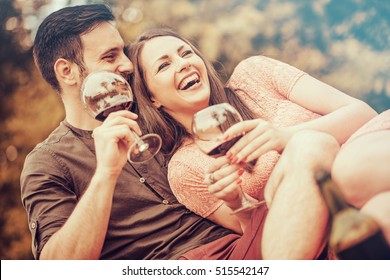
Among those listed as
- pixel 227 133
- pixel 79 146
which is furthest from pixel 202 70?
pixel 79 146

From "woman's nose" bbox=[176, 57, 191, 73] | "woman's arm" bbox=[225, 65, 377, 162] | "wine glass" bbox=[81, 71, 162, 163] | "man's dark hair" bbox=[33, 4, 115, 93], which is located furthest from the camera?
"man's dark hair" bbox=[33, 4, 115, 93]

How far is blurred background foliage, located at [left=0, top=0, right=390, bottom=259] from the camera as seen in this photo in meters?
1.90

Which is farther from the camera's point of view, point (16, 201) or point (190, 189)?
point (16, 201)

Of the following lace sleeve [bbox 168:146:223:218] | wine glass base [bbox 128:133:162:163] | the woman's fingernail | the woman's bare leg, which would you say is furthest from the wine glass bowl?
the woman's bare leg

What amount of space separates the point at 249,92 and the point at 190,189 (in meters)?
0.36

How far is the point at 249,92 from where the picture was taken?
1884mm

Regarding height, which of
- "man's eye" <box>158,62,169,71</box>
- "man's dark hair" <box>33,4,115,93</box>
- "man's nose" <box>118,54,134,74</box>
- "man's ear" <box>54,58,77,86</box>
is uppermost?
"man's dark hair" <box>33,4,115,93</box>

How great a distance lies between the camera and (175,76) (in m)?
1.81

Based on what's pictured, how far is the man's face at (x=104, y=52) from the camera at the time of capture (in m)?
1.89

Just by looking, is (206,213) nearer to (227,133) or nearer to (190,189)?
(190,189)

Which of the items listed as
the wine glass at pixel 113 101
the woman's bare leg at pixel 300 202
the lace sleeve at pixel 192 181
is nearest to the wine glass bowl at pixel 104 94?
the wine glass at pixel 113 101

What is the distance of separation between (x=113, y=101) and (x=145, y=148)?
0.17m

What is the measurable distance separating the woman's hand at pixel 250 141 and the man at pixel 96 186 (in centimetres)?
19

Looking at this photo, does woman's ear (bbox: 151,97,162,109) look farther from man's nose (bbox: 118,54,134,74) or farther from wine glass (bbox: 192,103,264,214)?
wine glass (bbox: 192,103,264,214)
